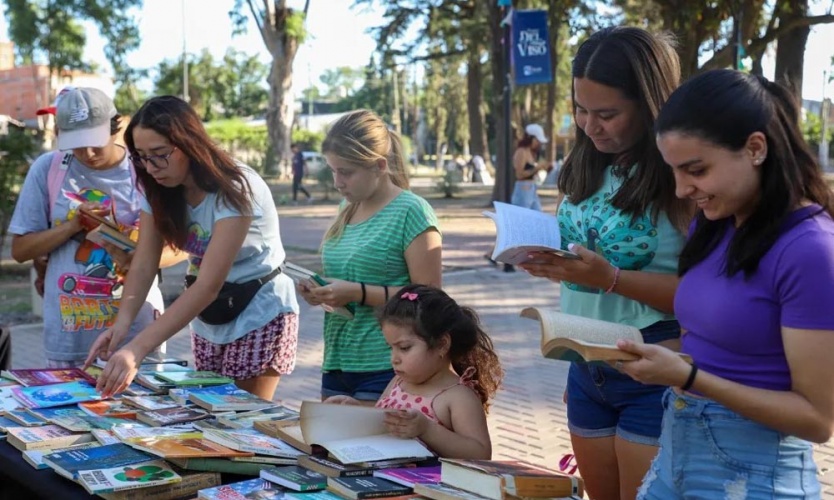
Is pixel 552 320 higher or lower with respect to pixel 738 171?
lower

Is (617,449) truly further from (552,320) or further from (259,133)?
(259,133)

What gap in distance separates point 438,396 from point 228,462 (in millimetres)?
619

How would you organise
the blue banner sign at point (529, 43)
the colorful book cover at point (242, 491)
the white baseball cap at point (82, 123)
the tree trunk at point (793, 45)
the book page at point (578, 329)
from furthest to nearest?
the tree trunk at point (793, 45)
the blue banner sign at point (529, 43)
the white baseball cap at point (82, 123)
the colorful book cover at point (242, 491)
the book page at point (578, 329)

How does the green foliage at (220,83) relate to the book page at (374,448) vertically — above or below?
above

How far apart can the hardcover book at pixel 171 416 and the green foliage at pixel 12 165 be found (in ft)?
31.0

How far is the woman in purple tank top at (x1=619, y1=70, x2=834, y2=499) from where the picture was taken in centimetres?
167

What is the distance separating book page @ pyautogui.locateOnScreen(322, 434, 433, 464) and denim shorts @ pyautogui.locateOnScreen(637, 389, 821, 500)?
2.28 ft

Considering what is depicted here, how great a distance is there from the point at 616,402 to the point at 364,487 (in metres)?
0.71

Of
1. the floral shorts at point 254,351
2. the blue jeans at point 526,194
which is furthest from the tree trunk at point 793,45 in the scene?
the floral shorts at point 254,351

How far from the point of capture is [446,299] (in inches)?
108

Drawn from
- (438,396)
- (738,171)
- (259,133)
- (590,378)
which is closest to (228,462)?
(438,396)

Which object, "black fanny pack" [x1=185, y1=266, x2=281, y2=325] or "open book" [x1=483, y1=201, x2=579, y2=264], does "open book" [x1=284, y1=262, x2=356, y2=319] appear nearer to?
"black fanny pack" [x1=185, y1=266, x2=281, y2=325]

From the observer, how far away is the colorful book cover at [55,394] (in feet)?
10.0

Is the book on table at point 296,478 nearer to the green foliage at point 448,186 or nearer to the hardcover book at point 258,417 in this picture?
the hardcover book at point 258,417
